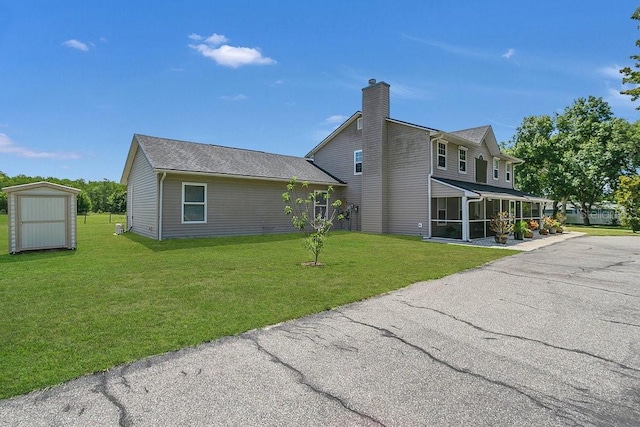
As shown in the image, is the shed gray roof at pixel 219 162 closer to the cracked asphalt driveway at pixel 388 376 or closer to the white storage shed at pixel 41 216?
the white storage shed at pixel 41 216

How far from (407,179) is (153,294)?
14345 millimetres

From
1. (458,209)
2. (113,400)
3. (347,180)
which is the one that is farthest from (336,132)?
(113,400)

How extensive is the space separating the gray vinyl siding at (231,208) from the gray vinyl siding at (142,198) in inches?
25.3

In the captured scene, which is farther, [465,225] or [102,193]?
[102,193]

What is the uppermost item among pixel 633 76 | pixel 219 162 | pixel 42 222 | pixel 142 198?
pixel 633 76

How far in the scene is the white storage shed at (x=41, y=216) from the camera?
9670 mm

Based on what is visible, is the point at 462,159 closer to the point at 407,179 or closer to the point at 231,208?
the point at 407,179

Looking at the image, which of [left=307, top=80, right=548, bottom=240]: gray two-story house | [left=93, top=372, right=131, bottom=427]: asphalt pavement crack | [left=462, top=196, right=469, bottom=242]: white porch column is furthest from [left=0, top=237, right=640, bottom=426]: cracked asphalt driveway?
[left=307, top=80, right=548, bottom=240]: gray two-story house

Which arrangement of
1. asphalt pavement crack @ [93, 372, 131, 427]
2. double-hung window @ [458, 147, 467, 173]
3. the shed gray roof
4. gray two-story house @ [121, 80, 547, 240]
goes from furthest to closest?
double-hung window @ [458, 147, 467, 173] → gray two-story house @ [121, 80, 547, 240] → the shed gray roof → asphalt pavement crack @ [93, 372, 131, 427]

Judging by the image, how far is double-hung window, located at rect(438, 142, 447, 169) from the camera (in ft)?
57.0

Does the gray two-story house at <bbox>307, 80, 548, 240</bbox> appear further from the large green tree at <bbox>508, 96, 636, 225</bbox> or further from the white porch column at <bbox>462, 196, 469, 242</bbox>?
the large green tree at <bbox>508, 96, 636, 225</bbox>

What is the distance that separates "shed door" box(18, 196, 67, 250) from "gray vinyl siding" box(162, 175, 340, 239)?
345 centimetres

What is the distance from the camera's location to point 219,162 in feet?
51.6

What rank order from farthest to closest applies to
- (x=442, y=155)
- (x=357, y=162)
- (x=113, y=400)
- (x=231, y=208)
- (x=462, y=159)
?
1. (x=357, y=162)
2. (x=462, y=159)
3. (x=442, y=155)
4. (x=231, y=208)
5. (x=113, y=400)
